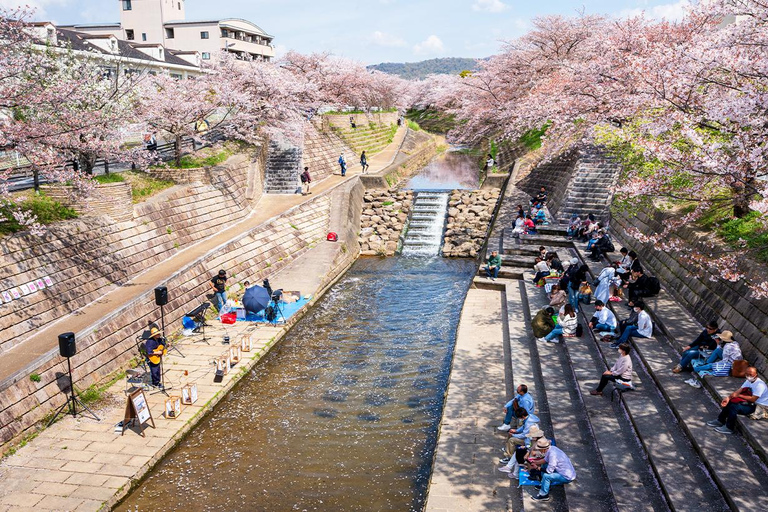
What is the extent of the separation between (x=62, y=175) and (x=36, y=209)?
1.55 metres

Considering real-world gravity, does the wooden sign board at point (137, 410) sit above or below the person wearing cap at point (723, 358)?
below

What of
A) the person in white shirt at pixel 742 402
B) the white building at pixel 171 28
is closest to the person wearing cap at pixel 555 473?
the person in white shirt at pixel 742 402

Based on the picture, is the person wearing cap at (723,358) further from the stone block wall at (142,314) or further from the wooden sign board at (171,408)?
the stone block wall at (142,314)

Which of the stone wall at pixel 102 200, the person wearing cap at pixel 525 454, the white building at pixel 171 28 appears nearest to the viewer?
the person wearing cap at pixel 525 454

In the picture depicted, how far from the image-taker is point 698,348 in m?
11.8

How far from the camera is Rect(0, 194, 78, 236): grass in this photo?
15406 mm

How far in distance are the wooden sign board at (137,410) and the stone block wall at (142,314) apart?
1.88m

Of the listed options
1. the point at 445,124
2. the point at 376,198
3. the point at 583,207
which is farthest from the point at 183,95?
the point at 445,124

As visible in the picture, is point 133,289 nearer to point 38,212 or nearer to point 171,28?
point 38,212

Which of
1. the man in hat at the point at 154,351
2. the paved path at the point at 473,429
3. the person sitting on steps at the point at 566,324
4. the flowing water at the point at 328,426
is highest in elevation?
the person sitting on steps at the point at 566,324

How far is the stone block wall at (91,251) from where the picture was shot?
14328 millimetres

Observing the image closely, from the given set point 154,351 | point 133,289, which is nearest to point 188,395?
point 154,351

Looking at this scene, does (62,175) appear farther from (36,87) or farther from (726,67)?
(726,67)

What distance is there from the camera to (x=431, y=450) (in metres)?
12.3
